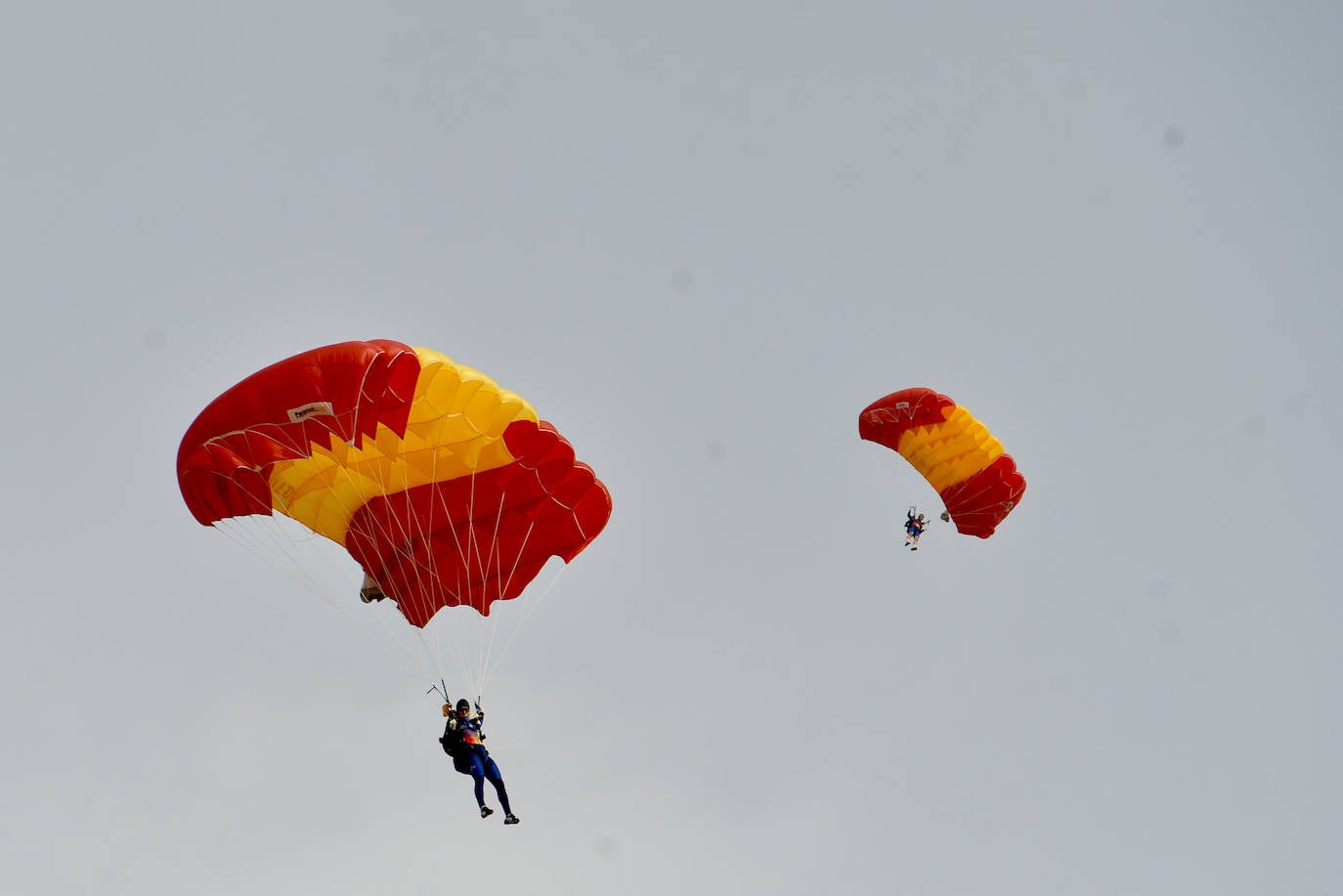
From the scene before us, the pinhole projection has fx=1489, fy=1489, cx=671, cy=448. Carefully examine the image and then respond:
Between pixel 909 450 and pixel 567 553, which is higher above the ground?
pixel 909 450

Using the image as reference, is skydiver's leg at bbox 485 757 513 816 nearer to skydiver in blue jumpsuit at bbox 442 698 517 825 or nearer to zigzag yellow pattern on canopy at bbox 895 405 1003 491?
skydiver in blue jumpsuit at bbox 442 698 517 825

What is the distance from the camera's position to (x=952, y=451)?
86.7 feet

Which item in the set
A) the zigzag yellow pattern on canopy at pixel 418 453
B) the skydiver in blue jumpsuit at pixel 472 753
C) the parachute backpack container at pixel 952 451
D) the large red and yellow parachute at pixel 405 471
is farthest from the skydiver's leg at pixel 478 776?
the parachute backpack container at pixel 952 451

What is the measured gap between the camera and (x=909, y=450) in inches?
1073

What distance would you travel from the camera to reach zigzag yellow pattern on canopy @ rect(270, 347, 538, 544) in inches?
674

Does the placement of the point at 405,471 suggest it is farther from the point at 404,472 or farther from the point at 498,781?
the point at 498,781

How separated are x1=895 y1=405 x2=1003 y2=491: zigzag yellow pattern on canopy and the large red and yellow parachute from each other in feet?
30.2

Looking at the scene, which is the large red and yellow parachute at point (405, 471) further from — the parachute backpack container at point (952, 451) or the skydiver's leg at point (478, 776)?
the parachute backpack container at point (952, 451)

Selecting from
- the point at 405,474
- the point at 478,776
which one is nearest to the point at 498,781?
the point at 478,776

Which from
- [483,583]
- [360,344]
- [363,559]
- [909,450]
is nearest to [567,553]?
[483,583]

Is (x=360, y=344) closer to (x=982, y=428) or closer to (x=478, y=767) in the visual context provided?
(x=478, y=767)

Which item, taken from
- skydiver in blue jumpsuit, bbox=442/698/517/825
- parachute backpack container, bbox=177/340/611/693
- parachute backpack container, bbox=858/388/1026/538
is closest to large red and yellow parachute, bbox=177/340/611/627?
parachute backpack container, bbox=177/340/611/693

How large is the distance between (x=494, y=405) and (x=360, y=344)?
1949mm

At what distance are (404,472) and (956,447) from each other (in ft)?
39.1
